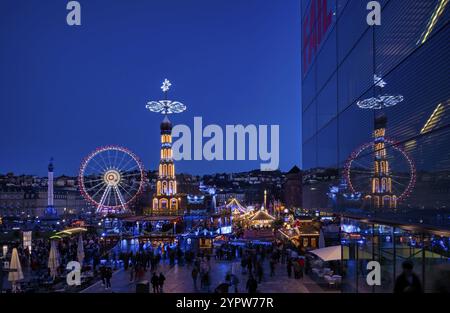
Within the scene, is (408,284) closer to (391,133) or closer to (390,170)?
(391,133)

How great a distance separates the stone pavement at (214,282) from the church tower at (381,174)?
5.64 m

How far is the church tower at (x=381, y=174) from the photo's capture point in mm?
12258

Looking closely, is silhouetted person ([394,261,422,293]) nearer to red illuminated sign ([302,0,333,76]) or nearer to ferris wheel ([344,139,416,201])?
ferris wheel ([344,139,416,201])

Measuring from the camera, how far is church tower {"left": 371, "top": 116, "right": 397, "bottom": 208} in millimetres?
12258

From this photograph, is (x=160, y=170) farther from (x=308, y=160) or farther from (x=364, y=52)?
(x=364, y=52)

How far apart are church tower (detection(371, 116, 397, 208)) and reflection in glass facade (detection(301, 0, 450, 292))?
3 centimetres

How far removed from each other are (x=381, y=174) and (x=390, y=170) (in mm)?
918

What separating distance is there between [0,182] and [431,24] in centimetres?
16383

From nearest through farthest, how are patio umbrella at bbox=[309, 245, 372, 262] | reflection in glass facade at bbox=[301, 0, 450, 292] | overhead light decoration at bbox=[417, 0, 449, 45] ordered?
overhead light decoration at bbox=[417, 0, 449, 45] → reflection in glass facade at bbox=[301, 0, 450, 292] → patio umbrella at bbox=[309, 245, 372, 262]

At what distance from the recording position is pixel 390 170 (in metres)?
12.2

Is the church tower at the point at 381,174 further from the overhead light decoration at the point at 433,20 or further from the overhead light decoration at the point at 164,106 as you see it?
the overhead light decoration at the point at 164,106

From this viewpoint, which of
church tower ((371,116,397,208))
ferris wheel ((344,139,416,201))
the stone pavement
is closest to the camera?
ferris wheel ((344,139,416,201))

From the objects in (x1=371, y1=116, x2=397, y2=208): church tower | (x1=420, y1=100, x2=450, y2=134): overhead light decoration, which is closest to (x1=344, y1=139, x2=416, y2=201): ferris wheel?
(x1=371, y1=116, x2=397, y2=208): church tower
